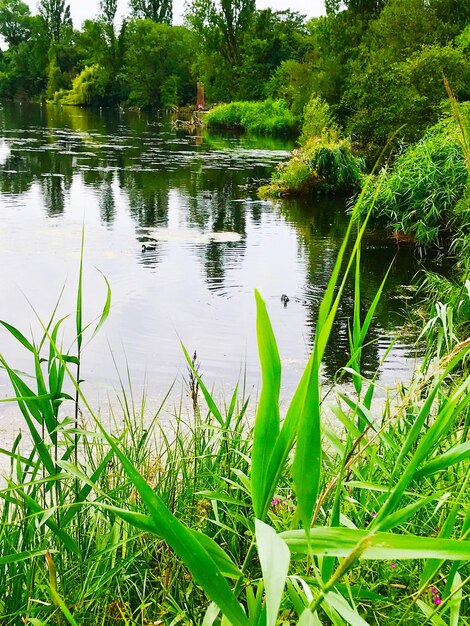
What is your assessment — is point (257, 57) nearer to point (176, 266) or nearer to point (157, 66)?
point (157, 66)

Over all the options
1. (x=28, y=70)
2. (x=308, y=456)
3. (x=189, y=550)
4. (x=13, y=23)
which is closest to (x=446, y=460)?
(x=308, y=456)

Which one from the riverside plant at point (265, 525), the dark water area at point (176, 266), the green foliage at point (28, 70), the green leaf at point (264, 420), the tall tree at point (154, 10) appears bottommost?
the dark water area at point (176, 266)

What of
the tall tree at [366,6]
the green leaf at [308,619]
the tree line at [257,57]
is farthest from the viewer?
the tall tree at [366,6]

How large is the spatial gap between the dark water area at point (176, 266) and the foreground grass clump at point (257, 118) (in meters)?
13.9

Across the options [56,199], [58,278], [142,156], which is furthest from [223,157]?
[58,278]

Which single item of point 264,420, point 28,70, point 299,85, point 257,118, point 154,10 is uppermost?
point 154,10

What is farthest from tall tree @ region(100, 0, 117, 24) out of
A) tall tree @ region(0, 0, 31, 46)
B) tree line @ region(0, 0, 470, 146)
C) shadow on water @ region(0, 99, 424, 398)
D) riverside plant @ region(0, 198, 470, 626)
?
riverside plant @ region(0, 198, 470, 626)

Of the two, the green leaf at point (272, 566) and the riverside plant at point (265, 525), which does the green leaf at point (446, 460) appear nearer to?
the riverside plant at point (265, 525)

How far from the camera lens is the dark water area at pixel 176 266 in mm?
4984

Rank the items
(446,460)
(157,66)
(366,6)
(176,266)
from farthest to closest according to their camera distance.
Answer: (157,66) → (366,6) → (176,266) → (446,460)

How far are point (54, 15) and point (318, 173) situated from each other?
2473 inches

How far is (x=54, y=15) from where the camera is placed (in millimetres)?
66188

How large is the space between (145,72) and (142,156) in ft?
112

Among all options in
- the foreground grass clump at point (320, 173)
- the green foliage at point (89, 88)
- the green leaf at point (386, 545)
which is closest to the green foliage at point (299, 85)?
the foreground grass clump at point (320, 173)
